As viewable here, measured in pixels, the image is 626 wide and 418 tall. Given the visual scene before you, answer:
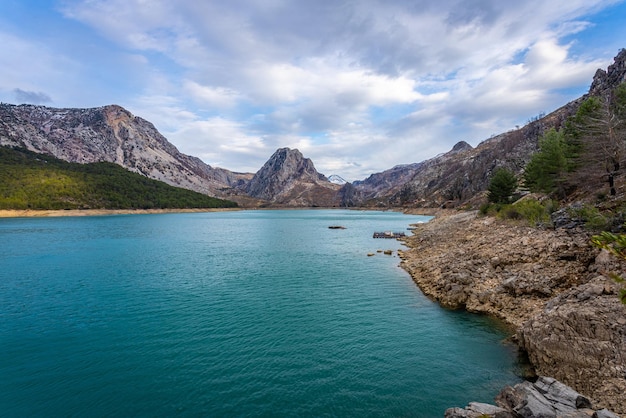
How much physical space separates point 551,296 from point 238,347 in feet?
65.6

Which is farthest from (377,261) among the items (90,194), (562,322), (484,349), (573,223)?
(90,194)

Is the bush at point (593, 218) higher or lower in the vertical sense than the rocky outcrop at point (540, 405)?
higher

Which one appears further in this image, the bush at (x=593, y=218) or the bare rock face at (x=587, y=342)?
the bush at (x=593, y=218)

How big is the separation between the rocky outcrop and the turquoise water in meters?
1.78

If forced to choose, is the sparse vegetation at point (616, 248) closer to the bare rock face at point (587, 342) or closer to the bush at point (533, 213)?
the bare rock face at point (587, 342)

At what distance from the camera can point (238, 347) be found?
744 inches

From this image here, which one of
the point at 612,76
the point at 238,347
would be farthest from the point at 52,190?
the point at 612,76

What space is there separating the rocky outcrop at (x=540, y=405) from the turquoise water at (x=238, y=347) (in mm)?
1778

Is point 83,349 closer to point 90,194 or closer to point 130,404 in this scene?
point 130,404

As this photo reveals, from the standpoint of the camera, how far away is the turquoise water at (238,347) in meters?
13.9

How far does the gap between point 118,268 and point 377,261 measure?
34377 mm

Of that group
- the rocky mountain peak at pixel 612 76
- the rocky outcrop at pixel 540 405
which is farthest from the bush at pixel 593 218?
the rocky mountain peak at pixel 612 76

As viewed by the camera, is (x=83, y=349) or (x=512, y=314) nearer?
(x=83, y=349)

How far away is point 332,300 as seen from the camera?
91.6 ft
